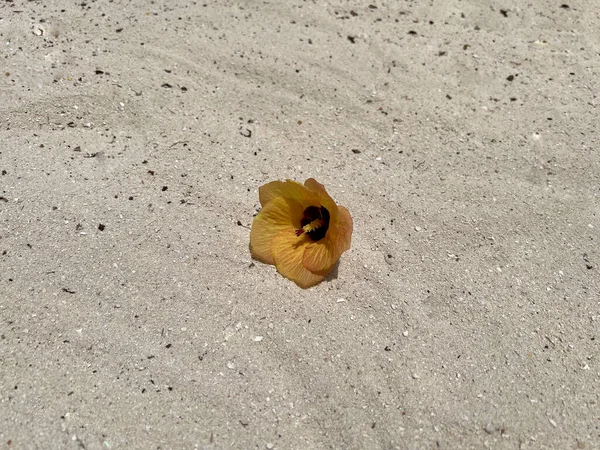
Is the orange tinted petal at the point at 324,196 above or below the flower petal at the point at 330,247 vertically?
above

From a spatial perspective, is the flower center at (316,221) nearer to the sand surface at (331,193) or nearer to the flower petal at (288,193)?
the flower petal at (288,193)

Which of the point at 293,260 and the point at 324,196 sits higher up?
the point at 324,196

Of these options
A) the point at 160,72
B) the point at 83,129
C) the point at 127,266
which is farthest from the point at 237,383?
the point at 160,72

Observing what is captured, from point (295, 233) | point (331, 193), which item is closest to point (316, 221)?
point (295, 233)

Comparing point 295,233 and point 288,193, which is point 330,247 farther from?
point 288,193

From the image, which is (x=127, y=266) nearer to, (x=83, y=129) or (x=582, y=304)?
(x=83, y=129)

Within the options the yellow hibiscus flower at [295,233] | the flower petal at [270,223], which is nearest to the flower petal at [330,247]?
the yellow hibiscus flower at [295,233]
